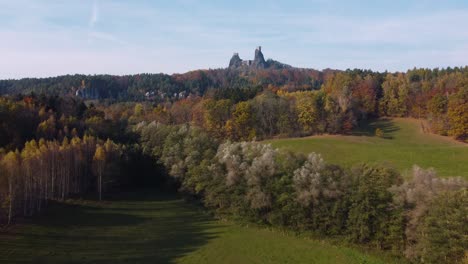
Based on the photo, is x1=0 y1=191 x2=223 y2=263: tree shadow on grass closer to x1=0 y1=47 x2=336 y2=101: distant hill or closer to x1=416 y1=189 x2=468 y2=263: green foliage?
x1=416 y1=189 x2=468 y2=263: green foliage

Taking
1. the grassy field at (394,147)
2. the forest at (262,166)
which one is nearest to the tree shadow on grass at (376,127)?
the grassy field at (394,147)

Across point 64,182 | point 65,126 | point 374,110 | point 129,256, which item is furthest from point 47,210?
point 374,110

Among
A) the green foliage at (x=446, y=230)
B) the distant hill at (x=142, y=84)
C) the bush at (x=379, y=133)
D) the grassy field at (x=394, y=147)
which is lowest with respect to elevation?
the green foliage at (x=446, y=230)

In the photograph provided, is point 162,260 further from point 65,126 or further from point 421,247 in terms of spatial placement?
point 65,126

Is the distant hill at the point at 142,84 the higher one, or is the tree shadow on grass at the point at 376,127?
the distant hill at the point at 142,84

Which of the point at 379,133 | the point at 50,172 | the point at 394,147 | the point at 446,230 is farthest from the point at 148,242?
the point at 379,133

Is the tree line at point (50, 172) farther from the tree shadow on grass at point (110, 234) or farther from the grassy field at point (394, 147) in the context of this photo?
the grassy field at point (394, 147)

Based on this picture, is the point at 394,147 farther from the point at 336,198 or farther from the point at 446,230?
the point at 446,230
